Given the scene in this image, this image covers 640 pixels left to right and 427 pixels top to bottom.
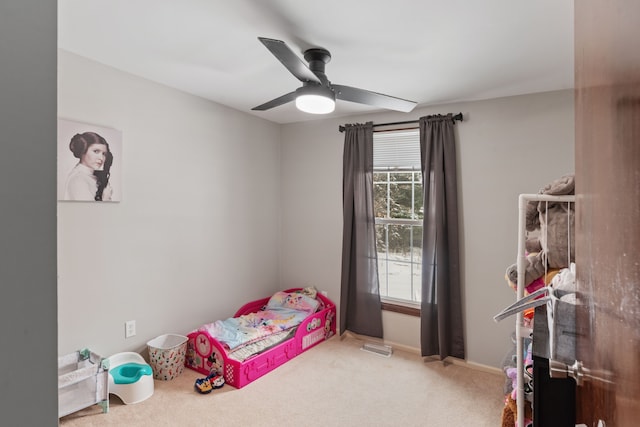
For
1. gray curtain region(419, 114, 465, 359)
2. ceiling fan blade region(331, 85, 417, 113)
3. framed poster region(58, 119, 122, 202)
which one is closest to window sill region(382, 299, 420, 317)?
gray curtain region(419, 114, 465, 359)

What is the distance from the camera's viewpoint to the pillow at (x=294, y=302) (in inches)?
141

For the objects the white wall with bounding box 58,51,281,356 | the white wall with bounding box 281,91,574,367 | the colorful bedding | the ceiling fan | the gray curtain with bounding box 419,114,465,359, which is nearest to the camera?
the ceiling fan

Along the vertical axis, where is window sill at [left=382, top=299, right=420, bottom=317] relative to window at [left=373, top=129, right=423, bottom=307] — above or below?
below

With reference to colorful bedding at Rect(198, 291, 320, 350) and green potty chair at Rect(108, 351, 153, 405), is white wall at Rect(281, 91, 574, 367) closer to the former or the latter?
colorful bedding at Rect(198, 291, 320, 350)

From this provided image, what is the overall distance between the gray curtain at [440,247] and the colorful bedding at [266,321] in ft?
3.94

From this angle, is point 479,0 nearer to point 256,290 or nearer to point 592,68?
point 592,68

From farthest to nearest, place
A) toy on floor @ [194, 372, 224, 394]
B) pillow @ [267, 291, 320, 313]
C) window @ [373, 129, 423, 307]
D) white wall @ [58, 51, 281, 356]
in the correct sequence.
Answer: pillow @ [267, 291, 320, 313] < window @ [373, 129, 423, 307] < toy on floor @ [194, 372, 224, 394] < white wall @ [58, 51, 281, 356]

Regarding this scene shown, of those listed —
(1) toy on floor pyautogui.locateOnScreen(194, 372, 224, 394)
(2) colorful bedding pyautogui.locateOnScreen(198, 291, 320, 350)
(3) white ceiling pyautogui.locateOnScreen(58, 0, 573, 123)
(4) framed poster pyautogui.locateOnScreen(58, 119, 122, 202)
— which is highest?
(3) white ceiling pyautogui.locateOnScreen(58, 0, 573, 123)

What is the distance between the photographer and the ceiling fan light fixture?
198 centimetres

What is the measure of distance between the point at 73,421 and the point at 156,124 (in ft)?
7.09

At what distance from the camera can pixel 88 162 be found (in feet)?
7.65

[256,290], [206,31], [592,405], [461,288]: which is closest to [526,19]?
[206,31]

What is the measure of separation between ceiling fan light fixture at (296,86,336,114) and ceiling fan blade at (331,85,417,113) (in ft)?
0.37

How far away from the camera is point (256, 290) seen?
3.81 meters
